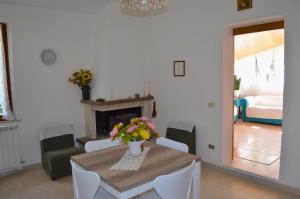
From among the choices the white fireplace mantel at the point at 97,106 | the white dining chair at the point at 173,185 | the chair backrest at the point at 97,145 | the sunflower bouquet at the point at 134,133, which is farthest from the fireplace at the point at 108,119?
the white dining chair at the point at 173,185

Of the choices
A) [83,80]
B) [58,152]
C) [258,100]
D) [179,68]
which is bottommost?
[58,152]

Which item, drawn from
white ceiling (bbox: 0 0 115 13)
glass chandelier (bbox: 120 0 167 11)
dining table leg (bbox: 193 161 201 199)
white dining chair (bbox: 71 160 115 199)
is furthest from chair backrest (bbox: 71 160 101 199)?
Result: white ceiling (bbox: 0 0 115 13)

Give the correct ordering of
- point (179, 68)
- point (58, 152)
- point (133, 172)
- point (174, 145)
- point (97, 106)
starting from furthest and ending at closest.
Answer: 1. point (179, 68)
2. point (97, 106)
3. point (58, 152)
4. point (174, 145)
5. point (133, 172)

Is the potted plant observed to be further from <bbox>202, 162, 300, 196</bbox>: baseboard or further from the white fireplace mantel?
<bbox>202, 162, 300, 196</bbox>: baseboard

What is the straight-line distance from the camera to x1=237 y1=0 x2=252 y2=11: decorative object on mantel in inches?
129

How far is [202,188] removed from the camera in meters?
3.32

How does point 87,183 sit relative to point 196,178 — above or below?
above

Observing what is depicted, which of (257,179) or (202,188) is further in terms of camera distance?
(257,179)

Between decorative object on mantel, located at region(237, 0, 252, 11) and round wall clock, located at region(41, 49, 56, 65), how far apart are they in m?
3.04

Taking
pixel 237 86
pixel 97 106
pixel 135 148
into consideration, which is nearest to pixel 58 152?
pixel 97 106

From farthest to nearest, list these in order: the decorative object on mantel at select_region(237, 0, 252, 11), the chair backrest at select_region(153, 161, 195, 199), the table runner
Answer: the decorative object on mantel at select_region(237, 0, 252, 11), the table runner, the chair backrest at select_region(153, 161, 195, 199)

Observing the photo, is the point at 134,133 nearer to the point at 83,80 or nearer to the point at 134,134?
the point at 134,134

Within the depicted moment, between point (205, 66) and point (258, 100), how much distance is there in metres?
4.21

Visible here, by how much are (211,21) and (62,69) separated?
2.65 m
